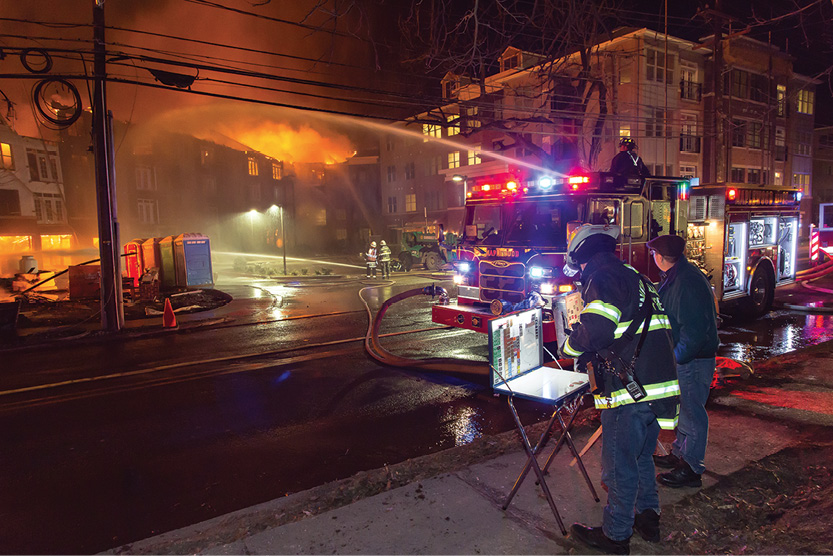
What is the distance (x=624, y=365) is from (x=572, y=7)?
3988mm

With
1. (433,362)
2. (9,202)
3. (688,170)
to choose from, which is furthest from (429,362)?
(9,202)

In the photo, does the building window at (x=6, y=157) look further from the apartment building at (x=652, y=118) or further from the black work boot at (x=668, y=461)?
the black work boot at (x=668, y=461)

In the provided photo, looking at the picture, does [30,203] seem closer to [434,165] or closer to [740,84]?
[434,165]

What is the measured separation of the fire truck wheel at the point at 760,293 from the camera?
10.9 m

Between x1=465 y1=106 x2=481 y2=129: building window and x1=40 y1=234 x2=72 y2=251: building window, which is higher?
x1=465 y1=106 x2=481 y2=129: building window

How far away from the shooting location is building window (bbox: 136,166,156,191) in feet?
131

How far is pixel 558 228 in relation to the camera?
292 inches

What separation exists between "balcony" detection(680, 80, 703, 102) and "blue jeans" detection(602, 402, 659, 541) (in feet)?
117

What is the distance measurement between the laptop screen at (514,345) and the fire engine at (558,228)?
2719 millimetres

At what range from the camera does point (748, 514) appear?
3492 mm

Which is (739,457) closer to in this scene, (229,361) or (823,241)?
(229,361)

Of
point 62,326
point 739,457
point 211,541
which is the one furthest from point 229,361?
point 739,457

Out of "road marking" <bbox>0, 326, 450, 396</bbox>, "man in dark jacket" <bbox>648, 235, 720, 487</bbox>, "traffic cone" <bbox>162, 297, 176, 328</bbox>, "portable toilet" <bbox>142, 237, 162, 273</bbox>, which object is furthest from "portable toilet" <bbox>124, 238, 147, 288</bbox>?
"man in dark jacket" <bbox>648, 235, 720, 487</bbox>

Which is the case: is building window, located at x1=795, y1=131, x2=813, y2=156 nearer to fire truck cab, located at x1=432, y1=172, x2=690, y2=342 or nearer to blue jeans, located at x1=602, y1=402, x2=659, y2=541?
fire truck cab, located at x1=432, y1=172, x2=690, y2=342
